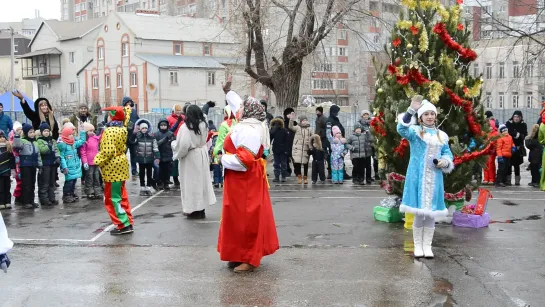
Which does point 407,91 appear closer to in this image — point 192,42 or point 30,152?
point 30,152

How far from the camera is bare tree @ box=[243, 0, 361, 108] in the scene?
75.5ft

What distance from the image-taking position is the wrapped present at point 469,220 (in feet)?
35.1

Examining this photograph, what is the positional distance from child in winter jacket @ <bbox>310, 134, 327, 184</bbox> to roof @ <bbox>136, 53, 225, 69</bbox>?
4431cm

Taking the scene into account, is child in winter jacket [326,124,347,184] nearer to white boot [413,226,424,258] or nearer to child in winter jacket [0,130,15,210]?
child in winter jacket [0,130,15,210]

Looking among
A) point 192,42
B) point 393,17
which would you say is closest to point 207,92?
point 192,42

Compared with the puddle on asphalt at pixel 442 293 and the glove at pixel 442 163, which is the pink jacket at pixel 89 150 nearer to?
the glove at pixel 442 163

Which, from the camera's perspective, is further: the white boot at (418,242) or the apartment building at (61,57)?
the apartment building at (61,57)

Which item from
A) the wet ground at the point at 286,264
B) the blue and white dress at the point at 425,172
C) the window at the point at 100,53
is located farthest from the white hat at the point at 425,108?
the window at the point at 100,53

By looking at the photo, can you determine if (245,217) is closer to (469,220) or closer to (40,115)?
(469,220)

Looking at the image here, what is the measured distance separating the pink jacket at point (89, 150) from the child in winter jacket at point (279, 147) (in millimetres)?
5084

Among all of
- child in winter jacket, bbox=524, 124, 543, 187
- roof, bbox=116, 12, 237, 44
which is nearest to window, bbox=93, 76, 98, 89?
roof, bbox=116, 12, 237, 44

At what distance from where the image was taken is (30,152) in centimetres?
1318

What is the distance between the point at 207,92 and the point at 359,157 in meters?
47.3

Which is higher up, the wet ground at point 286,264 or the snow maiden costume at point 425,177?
the snow maiden costume at point 425,177
